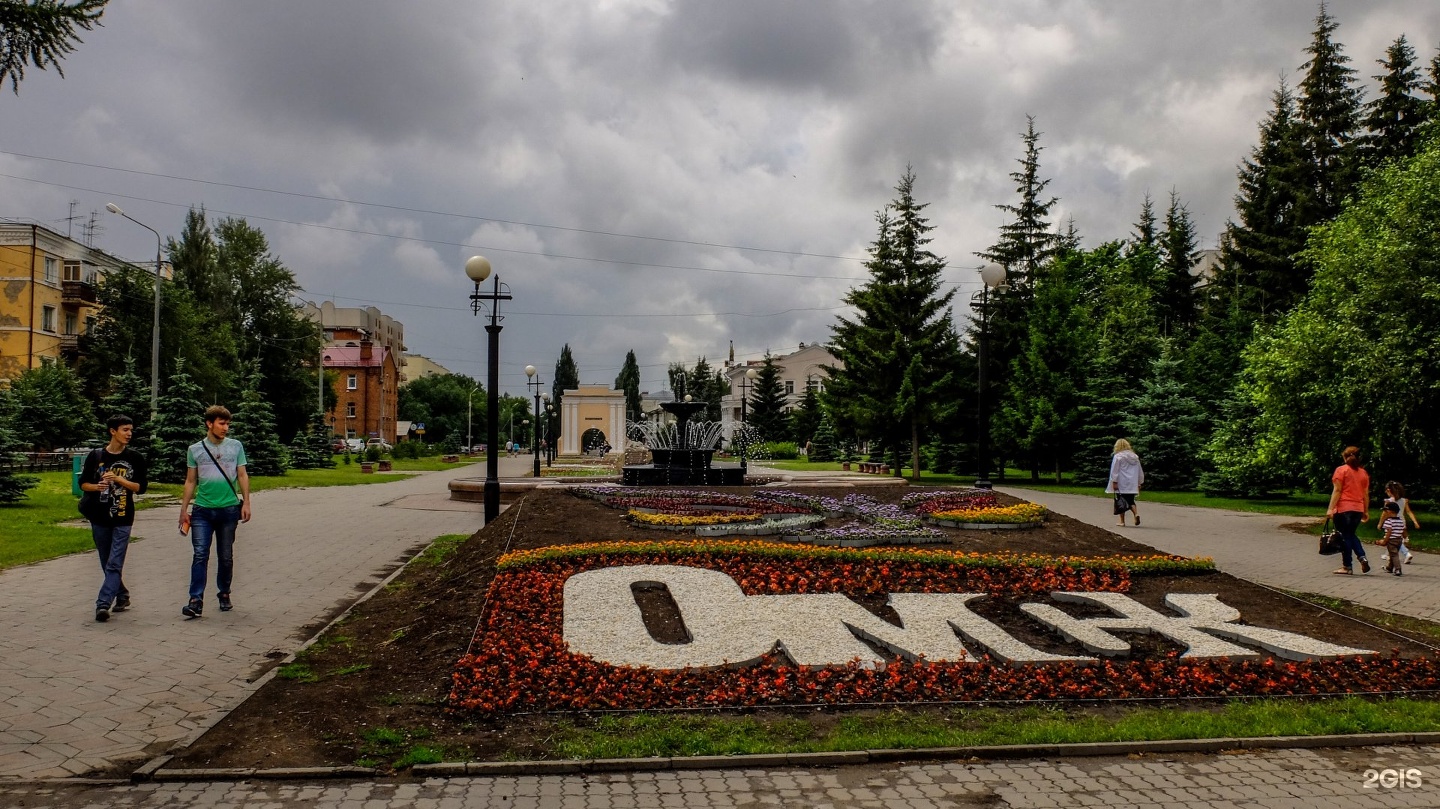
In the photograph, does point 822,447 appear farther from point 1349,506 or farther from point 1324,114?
point 1349,506

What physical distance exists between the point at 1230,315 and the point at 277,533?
33052 mm

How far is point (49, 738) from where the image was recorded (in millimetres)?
4680

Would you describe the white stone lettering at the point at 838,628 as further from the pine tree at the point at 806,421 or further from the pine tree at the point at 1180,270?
the pine tree at the point at 806,421

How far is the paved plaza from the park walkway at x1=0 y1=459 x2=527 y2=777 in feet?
0.06

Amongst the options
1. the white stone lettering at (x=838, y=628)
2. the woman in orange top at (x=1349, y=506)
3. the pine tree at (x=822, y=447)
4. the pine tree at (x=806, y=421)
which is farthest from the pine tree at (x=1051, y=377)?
the pine tree at (x=806, y=421)

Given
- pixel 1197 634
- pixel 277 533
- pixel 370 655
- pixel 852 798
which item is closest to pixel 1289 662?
pixel 1197 634

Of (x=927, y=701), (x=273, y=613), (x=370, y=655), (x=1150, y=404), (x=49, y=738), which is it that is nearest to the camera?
(x=49, y=738)

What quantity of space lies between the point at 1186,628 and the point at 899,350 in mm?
24996

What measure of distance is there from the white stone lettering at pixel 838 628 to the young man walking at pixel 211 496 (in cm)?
301

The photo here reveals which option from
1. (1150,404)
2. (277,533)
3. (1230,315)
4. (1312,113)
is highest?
(1312,113)

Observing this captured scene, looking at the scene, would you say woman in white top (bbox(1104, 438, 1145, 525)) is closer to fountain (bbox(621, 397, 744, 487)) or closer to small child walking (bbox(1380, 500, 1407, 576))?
small child walking (bbox(1380, 500, 1407, 576))

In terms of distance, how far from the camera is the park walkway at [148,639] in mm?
4766

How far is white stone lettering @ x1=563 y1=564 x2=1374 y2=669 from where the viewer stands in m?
6.23

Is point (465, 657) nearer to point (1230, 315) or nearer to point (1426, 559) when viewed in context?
point (1426, 559)
